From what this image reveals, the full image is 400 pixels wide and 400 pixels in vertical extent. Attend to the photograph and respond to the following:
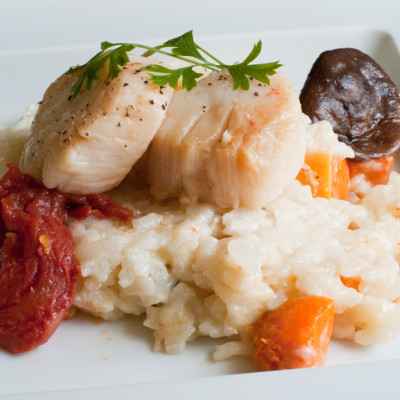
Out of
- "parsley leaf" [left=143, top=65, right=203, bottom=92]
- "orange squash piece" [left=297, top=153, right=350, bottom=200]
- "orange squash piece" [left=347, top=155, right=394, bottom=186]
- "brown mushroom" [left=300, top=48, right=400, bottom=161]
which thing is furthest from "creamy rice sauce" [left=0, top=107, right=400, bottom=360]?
"brown mushroom" [left=300, top=48, right=400, bottom=161]

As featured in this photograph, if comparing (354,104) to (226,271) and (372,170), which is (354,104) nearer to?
(372,170)

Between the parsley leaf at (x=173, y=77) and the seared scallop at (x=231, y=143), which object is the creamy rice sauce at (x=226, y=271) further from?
the parsley leaf at (x=173, y=77)

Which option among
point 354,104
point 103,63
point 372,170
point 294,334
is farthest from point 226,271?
point 354,104

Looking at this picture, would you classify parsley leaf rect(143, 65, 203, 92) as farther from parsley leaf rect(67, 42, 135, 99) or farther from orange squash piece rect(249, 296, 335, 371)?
orange squash piece rect(249, 296, 335, 371)

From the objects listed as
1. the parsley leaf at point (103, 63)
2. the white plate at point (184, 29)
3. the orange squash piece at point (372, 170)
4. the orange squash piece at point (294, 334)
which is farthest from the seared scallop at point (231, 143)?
the white plate at point (184, 29)

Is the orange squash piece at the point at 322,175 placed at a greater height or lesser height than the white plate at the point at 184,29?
lesser

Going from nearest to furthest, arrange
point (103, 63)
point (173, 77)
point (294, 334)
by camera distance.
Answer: point (294, 334) → point (173, 77) → point (103, 63)
